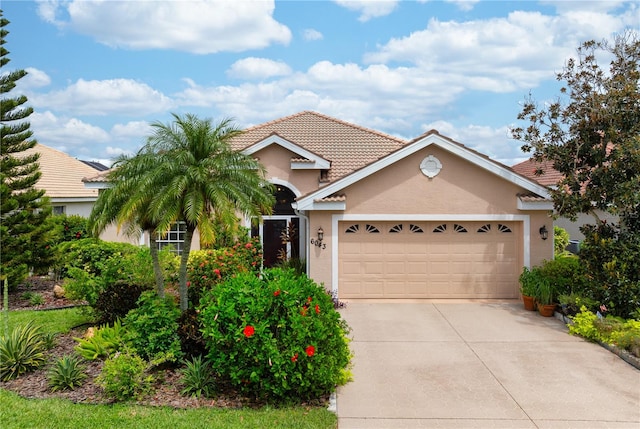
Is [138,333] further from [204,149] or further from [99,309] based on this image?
[204,149]

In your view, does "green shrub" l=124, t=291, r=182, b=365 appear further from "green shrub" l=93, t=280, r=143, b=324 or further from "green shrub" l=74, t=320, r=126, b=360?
"green shrub" l=93, t=280, r=143, b=324

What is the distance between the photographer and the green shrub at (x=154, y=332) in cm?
841

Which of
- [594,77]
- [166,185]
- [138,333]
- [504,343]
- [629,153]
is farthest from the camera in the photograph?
[594,77]

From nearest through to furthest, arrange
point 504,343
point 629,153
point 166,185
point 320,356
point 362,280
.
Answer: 1. point 320,356
2. point 166,185
3. point 504,343
4. point 629,153
5. point 362,280

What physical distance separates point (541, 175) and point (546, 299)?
7.11 meters

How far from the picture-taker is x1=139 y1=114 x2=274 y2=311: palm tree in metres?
9.34

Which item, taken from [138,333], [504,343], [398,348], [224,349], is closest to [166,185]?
[138,333]

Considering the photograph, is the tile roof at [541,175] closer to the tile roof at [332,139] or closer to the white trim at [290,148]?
the tile roof at [332,139]

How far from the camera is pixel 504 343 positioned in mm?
10422

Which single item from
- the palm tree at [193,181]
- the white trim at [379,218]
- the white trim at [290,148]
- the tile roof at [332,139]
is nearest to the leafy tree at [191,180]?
the palm tree at [193,181]

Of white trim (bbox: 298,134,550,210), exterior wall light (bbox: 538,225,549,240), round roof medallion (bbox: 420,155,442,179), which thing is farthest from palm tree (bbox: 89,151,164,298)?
exterior wall light (bbox: 538,225,549,240)

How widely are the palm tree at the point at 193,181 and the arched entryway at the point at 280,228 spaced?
717cm

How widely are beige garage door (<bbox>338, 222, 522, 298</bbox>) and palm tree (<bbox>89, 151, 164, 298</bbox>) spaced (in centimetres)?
616

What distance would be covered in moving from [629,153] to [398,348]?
709 cm
